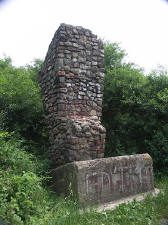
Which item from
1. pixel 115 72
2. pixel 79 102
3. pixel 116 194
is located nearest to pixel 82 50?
pixel 79 102

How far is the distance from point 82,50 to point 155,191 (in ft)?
12.4

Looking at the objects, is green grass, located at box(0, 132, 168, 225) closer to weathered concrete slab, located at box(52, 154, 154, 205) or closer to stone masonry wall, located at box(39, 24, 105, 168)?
weathered concrete slab, located at box(52, 154, 154, 205)

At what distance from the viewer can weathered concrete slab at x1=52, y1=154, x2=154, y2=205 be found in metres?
3.83

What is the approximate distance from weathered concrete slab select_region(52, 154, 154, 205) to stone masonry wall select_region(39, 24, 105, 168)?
56 centimetres

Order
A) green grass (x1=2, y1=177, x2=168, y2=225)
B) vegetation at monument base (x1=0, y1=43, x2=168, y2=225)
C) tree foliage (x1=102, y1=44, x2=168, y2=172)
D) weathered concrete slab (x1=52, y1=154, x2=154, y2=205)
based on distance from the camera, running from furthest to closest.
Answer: tree foliage (x1=102, y1=44, x2=168, y2=172) → weathered concrete slab (x1=52, y1=154, x2=154, y2=205) → vegetation at monument base (x1=0, y1=43, x2=168, y2=225) → green grass (x1=2, y1=177, x2=168, y2=225)

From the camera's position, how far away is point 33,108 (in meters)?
6.06

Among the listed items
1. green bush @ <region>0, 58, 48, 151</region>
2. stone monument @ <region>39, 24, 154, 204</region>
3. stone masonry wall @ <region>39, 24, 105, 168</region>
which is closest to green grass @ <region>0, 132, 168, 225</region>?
stone monument @ <region>39, 24, 154, 204</region>

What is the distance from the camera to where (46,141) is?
6.80m

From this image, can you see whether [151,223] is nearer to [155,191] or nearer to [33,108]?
[155,191]

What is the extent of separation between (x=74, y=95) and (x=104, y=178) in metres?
2.06

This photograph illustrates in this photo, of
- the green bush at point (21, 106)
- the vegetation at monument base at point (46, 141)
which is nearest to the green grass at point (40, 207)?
the vegetation at monument base at point (46, 141)

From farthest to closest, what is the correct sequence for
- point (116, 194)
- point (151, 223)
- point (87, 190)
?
point (116, 194) → point (87, 190) → point (151, 223)

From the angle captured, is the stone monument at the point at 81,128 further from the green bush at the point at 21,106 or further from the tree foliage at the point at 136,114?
the tree foliage at the point at 136,114

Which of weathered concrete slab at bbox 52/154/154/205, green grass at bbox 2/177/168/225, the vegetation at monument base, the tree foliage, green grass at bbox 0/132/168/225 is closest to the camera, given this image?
green grass at bbox 0/132/168/225
